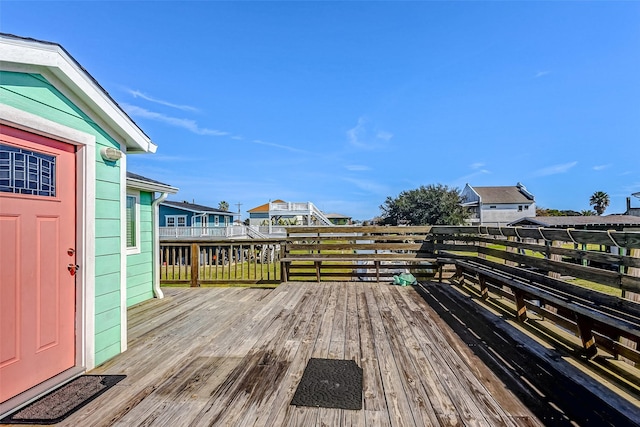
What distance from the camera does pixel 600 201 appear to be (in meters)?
37.7

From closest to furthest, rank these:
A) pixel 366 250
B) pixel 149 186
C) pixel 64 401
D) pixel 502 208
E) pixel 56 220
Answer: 1. pixel 64 401
2. pixel 56 220
3. pixel 149 186
4. pixel 366 250
5. pixel 502 208

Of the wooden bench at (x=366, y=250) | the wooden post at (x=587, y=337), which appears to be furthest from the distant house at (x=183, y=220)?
the wooden post at (x=587, y=337)

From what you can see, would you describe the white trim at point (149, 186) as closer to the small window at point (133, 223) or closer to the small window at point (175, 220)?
the small window at point (133, 223)

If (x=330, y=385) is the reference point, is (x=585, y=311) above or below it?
above

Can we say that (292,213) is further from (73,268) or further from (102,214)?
(73,268)

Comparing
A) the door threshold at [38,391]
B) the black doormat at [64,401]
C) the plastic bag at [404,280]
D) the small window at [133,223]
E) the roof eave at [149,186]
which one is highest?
the roof eave at [149,186]

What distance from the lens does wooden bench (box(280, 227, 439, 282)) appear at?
549cm

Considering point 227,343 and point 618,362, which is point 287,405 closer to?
point 227,343

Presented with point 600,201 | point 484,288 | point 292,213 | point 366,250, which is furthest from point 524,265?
point 600,201

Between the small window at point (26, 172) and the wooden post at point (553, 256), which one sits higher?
the small window at point (26, 172)

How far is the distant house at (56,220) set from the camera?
5.54 ft

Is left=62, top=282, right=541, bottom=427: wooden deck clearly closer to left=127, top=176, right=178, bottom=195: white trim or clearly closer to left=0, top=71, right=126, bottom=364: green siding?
left=0, top=71, right=126, bottom=364: green siding

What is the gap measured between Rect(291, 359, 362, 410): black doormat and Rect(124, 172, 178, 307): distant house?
3.28m

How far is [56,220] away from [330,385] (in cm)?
233
